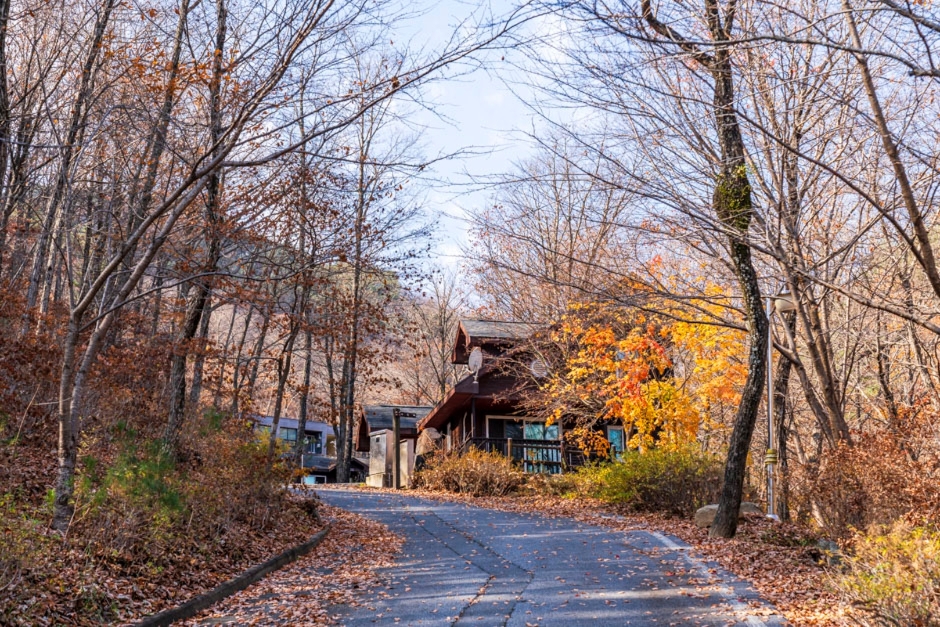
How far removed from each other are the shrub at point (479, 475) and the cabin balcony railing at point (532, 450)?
1861mm

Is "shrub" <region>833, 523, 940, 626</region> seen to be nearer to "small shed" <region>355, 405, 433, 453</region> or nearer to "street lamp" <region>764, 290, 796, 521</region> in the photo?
"street lamp" <region>764, 290, 796, 521</region>

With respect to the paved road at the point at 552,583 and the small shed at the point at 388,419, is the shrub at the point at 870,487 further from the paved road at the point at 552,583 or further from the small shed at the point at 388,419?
the small shed at the point at 388,419

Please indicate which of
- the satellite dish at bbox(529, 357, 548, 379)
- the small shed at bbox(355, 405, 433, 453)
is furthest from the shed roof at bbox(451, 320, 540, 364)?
the small shed at bbox(355, 405, 433, 453)

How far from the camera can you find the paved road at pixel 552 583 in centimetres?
713

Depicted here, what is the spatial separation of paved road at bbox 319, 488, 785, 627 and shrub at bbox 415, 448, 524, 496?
7473 millimetres

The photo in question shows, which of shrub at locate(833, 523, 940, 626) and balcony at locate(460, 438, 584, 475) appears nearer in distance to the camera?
shrub at locate(833, 523, 940, 626)

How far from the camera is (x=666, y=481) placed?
16.3 m

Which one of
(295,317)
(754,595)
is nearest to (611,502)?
(295,317)

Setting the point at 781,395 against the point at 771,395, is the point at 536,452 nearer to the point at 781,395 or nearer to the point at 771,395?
the point at 781,395

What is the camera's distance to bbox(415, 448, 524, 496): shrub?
21703 millimetres

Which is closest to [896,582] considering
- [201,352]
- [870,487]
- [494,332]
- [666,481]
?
[870,487]

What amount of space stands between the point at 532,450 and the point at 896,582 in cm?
2044

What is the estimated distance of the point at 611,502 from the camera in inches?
702

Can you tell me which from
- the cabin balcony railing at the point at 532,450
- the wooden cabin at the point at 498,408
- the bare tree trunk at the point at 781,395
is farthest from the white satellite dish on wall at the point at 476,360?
the bare tree trunk at the point at 781,395
